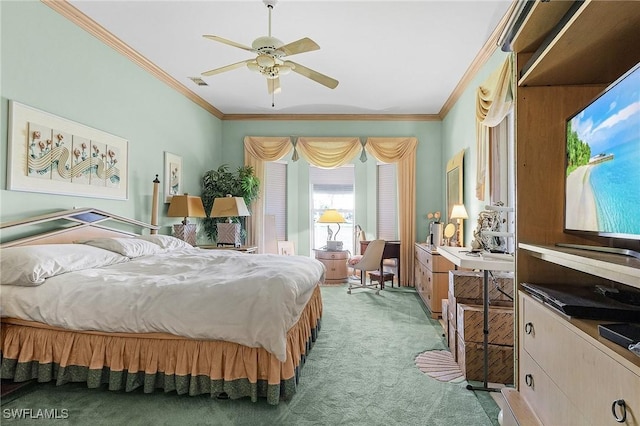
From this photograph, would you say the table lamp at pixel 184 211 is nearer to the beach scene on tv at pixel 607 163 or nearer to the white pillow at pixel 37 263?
the white pillow at pixel 37 263

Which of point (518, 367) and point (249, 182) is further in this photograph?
point (249, 182)

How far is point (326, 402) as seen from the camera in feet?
6.75

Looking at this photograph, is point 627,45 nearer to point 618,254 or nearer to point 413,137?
point 618,254

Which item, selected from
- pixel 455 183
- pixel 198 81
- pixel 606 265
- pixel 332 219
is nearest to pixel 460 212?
pixel 455 183

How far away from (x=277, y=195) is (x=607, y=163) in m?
5.64

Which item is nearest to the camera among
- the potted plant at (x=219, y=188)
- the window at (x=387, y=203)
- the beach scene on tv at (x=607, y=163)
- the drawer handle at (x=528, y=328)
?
the beach scene on tv at (x=607, y=163)

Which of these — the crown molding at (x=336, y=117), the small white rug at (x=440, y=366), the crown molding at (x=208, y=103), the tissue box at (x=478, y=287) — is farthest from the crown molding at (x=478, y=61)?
the small white rug at (x=440, y=366)

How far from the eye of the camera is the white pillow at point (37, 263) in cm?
205

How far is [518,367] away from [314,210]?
531 cm

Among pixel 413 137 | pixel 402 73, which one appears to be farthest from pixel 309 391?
pixel 413 137

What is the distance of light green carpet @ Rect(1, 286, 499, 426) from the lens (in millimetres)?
1872

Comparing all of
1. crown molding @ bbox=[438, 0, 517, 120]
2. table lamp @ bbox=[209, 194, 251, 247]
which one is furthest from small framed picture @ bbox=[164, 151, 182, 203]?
crown molding @ bbox=[438, 0, 517, 120]

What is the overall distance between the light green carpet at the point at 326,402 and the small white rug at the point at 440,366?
0.22 ft

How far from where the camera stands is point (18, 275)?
6.71ft
